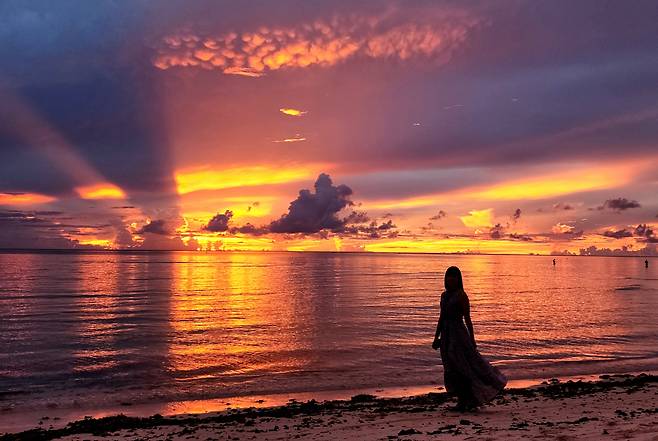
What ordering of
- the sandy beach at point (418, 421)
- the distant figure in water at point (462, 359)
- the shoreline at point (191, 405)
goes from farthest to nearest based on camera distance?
1. the shoreline at point (191, 405)
2. the distant figure in water at point (462, 359)
3. the sandy beach at point (418, 421)

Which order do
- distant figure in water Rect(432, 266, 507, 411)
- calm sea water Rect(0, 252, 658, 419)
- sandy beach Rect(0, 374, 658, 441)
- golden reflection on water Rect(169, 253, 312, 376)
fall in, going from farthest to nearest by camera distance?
golden reflection on water Rect(169, 253, 312, 376) → calm sea water Rect(0, 252, 658, 419) → distant figure in water Rect(432, 266, 507, 411) → sandy beach Rect(0, 374, 658, 441)

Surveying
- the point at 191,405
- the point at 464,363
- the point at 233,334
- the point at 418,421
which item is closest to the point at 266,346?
the point at 233,334

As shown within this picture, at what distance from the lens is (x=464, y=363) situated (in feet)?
39.9

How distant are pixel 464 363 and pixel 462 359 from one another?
10cm

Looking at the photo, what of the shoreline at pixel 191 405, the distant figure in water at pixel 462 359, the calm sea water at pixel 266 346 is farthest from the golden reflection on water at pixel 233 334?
the distant figure in water at pixel 462 359

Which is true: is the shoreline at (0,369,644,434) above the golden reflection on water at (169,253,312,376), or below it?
above

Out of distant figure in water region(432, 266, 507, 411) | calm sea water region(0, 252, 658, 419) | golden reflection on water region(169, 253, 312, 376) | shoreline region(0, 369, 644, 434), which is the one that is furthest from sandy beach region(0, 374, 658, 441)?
golden reflection on water region(169, 253, 312, 376)

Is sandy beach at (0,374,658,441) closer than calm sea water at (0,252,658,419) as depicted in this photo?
Yes

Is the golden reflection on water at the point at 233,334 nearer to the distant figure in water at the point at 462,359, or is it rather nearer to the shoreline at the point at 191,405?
the shoreline at the point at 191,405

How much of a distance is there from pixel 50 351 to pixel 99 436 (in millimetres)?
17985

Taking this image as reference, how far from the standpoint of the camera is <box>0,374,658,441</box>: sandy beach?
10.6m

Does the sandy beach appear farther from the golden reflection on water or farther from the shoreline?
the golden reflection on water

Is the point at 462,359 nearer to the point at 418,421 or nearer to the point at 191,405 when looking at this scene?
the point at 418,421

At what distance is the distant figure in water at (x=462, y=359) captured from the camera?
12.0 meters
